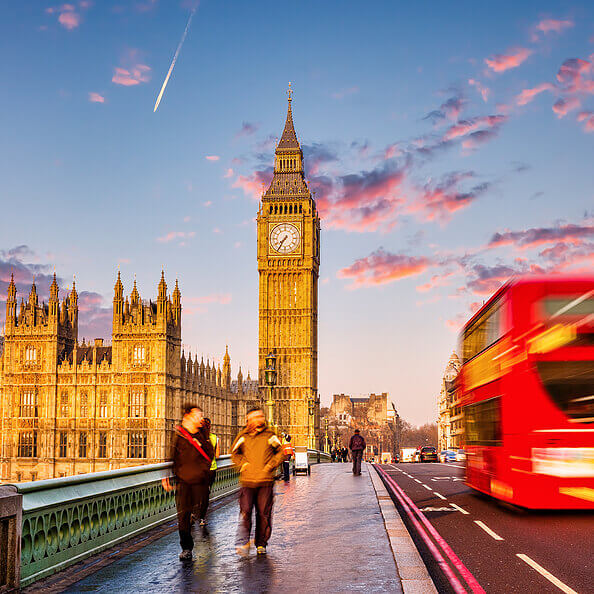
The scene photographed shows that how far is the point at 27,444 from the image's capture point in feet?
299

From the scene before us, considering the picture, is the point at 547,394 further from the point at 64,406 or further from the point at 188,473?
the point at 64,406

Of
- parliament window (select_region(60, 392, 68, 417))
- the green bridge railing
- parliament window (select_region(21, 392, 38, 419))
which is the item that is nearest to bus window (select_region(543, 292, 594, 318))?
the green bridge railing

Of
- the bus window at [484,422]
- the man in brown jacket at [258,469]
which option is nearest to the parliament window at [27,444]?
the bus window at [484,422]

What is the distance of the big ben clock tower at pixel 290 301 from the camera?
117 m

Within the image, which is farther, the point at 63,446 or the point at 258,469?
the point at 63,446

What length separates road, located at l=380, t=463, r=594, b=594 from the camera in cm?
948

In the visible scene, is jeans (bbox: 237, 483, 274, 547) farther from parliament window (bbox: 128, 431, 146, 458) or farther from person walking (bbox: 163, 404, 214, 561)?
parliament window (bbox: 128, 431, 146, 458)

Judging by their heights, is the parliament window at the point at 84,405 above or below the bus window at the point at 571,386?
above

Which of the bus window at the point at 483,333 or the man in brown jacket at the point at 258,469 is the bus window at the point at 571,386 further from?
the man in brown jacket at the point at 258,469

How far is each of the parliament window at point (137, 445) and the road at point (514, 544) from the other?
72.5 m

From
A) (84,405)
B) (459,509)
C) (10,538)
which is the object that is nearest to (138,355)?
(84,405)

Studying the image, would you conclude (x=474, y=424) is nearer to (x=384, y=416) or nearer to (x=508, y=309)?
(x=508, y=309)

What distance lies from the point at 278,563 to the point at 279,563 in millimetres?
16

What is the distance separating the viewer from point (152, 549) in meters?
12.1
